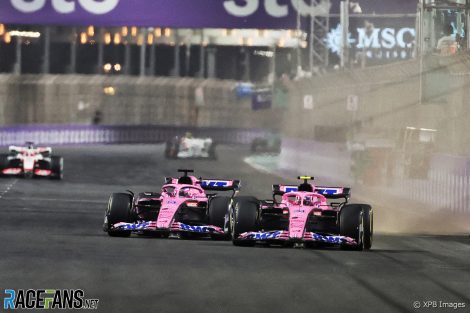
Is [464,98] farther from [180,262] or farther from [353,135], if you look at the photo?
[180,262]

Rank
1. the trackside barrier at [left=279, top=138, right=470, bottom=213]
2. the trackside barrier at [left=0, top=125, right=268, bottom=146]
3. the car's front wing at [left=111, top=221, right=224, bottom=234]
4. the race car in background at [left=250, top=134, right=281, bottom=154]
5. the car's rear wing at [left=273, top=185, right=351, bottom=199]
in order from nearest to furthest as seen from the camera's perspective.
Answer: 1. the car's rear wing at [left=273, top=185, right=351, bottom=199]
2. the car's front wing at [left=111, top=221, right=224, bottom=234]
3. the trackside barrier at [left=279, top=138, right=470, bottom=213]
4. the race car in background at [left=250, top=134, right=281, bottom=154]
5. the trackside barrier at [left=0, top=125, right=268, bottom=146]

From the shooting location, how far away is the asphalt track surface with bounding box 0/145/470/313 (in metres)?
11.9

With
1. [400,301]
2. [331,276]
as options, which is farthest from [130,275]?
[400,301]

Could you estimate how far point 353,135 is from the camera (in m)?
43.3

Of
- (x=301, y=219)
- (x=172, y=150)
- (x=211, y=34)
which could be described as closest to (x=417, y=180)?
(x=301, y=219)

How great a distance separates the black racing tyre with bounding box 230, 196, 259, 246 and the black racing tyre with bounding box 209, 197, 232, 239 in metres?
1.15

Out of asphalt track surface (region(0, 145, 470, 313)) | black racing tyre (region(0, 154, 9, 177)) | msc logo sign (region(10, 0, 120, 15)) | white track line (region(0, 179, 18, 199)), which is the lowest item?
white track line (region(0, 179, 18, 199))

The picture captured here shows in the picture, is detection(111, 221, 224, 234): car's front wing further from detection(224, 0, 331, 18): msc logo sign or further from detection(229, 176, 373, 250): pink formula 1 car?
detection(224, 0, 331, 18): msc logo sign

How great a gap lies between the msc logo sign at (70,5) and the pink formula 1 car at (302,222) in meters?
29.5

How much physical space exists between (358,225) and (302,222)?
743 mm

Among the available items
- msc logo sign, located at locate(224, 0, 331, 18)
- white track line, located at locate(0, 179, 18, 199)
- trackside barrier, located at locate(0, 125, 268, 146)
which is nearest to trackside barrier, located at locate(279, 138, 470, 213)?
msc logo sign, located at locate(224, 0, 331, 18)

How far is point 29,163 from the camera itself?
3781 centimetres

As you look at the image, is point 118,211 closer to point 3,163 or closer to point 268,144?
point 3,163

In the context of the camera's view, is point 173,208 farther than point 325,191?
Yes
